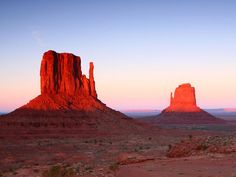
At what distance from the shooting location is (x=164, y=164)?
2106cm

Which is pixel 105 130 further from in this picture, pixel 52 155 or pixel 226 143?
pixel 226 143

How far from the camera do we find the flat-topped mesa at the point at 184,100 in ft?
423

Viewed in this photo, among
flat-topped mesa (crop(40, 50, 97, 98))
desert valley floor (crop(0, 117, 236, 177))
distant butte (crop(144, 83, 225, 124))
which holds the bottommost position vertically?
desert valley floor (crop(0, 117, 236, 177))

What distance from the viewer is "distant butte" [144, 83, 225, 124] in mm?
118475

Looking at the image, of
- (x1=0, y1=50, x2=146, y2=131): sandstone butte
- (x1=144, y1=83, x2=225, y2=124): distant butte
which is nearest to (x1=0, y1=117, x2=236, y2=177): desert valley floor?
(x1=0, y1=50, x2=146, y2=131): sandstone butte

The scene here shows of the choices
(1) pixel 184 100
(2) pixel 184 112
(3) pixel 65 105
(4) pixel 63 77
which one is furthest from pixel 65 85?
(1) pixel 184 100

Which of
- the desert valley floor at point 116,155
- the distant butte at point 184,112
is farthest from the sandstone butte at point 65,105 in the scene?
the distant butte at point 184,112

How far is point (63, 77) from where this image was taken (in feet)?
255

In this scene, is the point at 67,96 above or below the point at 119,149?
above

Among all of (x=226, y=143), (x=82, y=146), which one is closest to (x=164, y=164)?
(x=226, y=143)

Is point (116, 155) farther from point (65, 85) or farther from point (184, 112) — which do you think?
point (184, 112)

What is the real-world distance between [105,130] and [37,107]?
12.1 m

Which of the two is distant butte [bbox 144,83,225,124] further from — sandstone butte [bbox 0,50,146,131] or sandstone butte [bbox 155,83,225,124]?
sandstone butte [bbox 0,50,146,131]

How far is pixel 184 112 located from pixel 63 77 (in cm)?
5764
